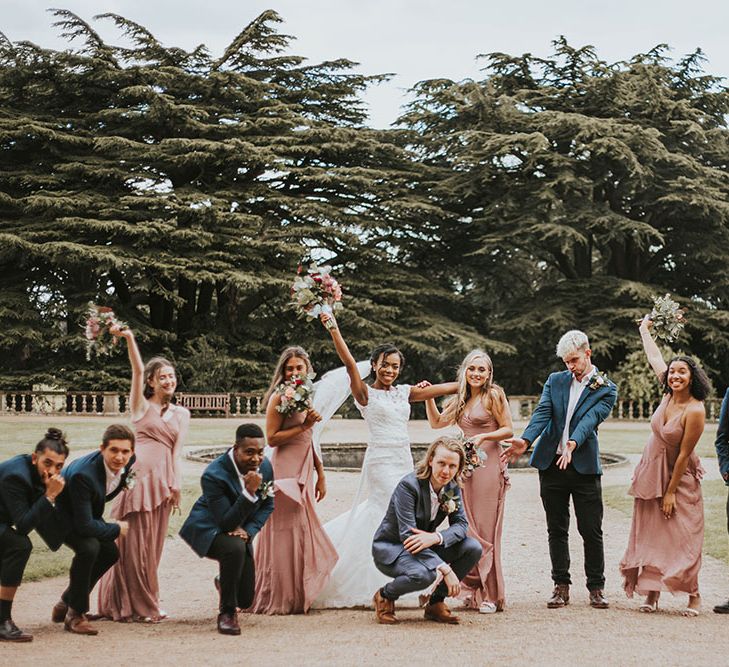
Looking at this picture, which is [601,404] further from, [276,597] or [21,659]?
[21,659]

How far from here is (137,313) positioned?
3038 cm

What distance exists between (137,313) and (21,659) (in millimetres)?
26173

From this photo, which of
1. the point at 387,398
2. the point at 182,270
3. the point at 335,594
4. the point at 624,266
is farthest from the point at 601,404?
the point at 624,266

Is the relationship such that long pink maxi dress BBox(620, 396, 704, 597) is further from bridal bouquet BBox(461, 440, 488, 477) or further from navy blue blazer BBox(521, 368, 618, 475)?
bridal bouquet BBox(461, 440, 488, 477)

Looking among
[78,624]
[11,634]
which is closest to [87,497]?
[78,624]

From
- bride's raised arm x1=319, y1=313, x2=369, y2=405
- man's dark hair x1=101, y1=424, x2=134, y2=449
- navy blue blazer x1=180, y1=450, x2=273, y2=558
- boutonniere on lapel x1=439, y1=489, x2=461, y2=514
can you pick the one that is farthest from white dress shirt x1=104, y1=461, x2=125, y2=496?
boutonniere on lapel x1=439, y1=489, x2=461, y2=514

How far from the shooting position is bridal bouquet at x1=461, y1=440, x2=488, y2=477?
20.5 feet

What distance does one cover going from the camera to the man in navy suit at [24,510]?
5352 millimetres

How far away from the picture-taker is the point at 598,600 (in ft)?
21.1

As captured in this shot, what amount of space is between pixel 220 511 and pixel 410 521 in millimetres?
1154

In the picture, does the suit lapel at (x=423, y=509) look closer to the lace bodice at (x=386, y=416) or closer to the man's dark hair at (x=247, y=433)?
the lace bodice at (x=386, y=416)

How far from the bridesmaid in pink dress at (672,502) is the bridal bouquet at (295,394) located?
2.30 m

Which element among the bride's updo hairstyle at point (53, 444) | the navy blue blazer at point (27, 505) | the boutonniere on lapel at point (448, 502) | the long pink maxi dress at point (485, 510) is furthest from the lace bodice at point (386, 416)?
the navy blue blazer at point (27, 505)

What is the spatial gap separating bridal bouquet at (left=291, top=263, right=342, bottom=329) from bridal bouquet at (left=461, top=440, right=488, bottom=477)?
1251 mm
